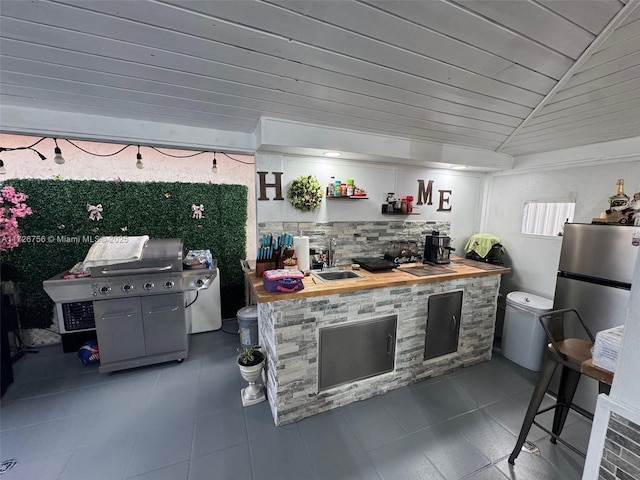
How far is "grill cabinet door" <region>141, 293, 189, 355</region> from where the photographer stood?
2480mm

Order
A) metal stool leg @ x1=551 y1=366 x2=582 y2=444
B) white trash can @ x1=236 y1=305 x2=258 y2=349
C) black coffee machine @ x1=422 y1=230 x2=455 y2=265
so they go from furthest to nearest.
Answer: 1. black coffee machine @ x1=422 y1=230 x2=455 y2=265
2. white trash can @ x1=236 y1=305 x2=258 y2=349
3. metal stool leg @ x1=551 y1=366 x2=582 y2=444

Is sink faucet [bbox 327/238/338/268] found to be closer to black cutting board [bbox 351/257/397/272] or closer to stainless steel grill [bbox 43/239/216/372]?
black cutting board [bbox 351/257/397/272]

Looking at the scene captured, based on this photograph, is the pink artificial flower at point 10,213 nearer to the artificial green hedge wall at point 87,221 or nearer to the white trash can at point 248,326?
the artificial green hedge wall at point 87,221

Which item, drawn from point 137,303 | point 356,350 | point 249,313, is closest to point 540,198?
point 356,350

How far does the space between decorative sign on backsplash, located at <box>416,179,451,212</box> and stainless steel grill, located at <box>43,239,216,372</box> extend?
2678 mm

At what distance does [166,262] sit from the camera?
2.47 meters

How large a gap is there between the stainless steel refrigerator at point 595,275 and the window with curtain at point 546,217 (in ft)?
2.55

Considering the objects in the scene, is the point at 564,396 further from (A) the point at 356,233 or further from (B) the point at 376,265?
(A) the point at 356,233

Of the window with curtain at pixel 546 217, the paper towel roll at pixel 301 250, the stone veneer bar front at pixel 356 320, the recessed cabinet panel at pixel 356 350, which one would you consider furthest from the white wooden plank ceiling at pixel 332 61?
the recessed cabinet panel at pixel 356 350

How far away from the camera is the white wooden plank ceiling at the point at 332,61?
1209 millimetres

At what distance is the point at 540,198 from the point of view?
2980 mm

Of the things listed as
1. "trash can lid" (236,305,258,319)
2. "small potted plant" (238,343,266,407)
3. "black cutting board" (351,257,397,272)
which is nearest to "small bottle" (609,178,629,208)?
"black cutting board" (351,257,397,272)

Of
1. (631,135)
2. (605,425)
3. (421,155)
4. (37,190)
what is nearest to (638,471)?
(605,425)

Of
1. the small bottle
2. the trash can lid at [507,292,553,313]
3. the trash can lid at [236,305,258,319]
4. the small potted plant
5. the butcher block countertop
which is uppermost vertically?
the small bottle
